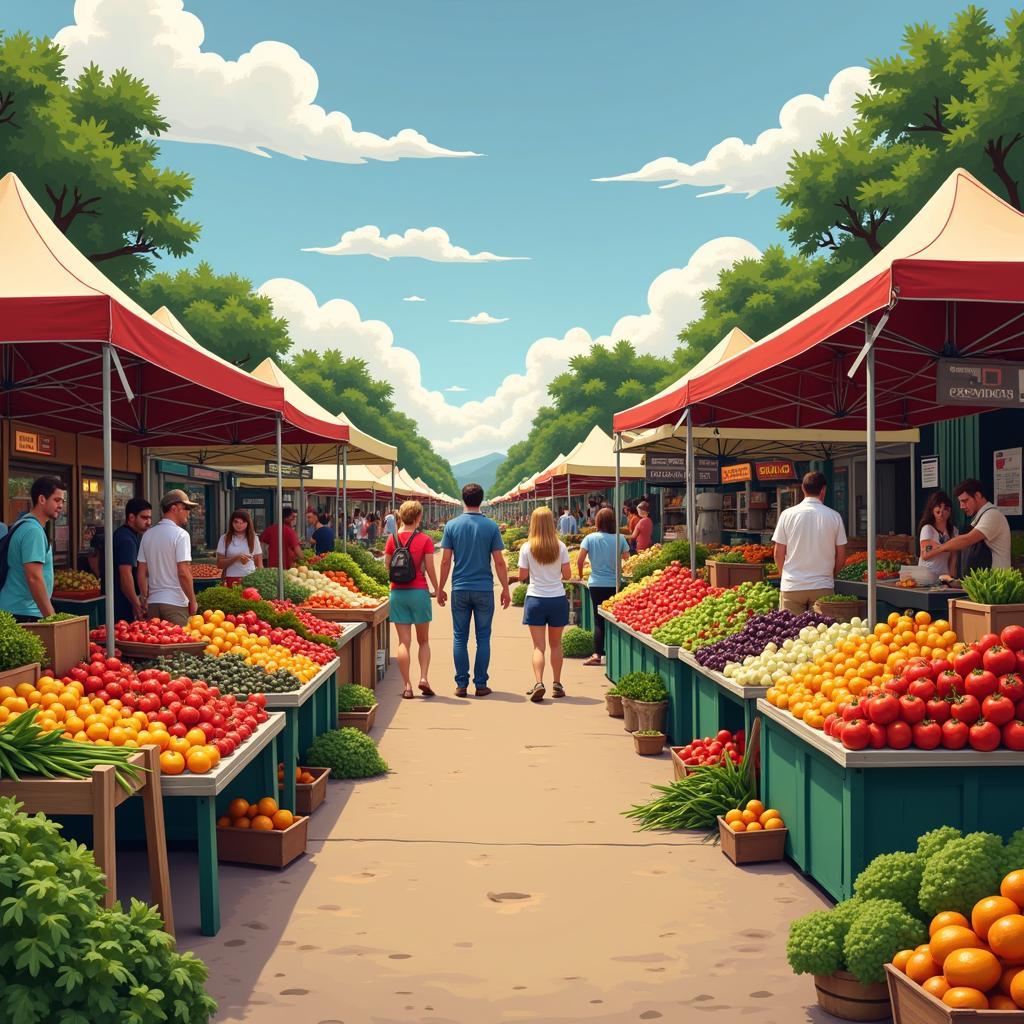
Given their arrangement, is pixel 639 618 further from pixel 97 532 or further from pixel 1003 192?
pixel 1003 192

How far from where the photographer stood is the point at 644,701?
31.3 ft

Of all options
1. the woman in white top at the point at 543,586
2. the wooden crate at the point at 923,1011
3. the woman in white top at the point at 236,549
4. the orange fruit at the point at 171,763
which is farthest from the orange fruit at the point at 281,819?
the woman in white top at the point at 236,549

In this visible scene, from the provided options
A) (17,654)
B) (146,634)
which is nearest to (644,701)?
(146,634)

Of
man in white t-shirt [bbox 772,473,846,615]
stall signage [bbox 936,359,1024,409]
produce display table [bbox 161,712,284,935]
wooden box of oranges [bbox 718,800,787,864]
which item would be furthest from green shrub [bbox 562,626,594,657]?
produce display table [bbox 161,712,284,935]

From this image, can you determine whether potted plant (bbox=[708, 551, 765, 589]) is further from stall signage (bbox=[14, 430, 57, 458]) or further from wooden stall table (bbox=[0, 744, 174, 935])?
stall signage (bbox=[14, 430, 57, 458])

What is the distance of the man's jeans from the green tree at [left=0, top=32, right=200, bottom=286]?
55.0 feet

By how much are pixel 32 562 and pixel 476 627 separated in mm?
5638

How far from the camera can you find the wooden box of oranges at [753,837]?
6133 mm

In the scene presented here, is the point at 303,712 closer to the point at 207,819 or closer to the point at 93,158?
the point at 207,819

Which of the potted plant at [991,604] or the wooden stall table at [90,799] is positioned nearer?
the wooden stall table at [90,799]

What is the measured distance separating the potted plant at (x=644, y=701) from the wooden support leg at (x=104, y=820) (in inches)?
236

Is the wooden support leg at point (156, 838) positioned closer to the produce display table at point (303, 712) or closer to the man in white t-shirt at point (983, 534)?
the produce display table at point (303, 712)

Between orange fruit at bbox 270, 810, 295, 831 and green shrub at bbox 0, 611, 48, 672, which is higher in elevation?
green shrub at bbox 0, 611, 48, 672

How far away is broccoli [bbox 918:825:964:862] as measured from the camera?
428 cm
